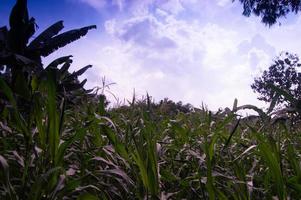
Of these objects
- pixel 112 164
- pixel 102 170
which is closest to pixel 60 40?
pixel 112 164

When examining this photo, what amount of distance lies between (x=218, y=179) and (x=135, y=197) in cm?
45

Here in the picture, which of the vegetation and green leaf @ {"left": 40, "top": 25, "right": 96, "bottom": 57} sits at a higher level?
green leaf @ {"left": 40, "top": 25, "right": 96, "bottom": 57}

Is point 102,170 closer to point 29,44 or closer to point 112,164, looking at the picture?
point 112,164

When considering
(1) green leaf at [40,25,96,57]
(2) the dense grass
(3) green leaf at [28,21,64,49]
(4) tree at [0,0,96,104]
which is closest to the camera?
(2) the dense grass

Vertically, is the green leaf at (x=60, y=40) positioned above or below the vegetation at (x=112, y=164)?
above

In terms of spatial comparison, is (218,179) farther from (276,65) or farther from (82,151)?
(276,65)

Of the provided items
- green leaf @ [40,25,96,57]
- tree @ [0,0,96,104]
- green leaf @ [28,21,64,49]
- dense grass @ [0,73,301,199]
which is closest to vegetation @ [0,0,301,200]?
dense grass @ [0,73,301,199]

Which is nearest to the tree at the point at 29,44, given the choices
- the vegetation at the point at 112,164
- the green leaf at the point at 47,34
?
the green leaf at the point at 47,34

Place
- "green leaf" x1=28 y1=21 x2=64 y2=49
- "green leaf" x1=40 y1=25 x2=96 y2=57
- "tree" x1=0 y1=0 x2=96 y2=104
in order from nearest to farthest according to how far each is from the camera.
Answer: "tree" x1=0 y1=0 x2=96 y2=104
"green leaf" x1=40 y1=25 x2=96 y2=57
"green leaf" x1=28 y1=21 x2=64 y2=49

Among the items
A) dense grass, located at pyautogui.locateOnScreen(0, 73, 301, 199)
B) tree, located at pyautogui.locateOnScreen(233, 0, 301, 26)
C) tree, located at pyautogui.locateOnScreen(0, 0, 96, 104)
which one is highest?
tree, located at pyautogui.locateOnScreen(233, 0, 301, 26)

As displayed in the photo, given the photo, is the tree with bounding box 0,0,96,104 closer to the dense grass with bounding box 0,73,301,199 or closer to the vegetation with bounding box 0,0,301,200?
the vegetation with bounding box 0,0,301,200

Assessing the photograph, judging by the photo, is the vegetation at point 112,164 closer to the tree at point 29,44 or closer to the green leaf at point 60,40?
the tree at point 29,44

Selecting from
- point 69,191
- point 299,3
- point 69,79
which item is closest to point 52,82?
point 69,191

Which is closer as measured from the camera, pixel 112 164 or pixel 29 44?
→ pixel 112 164
